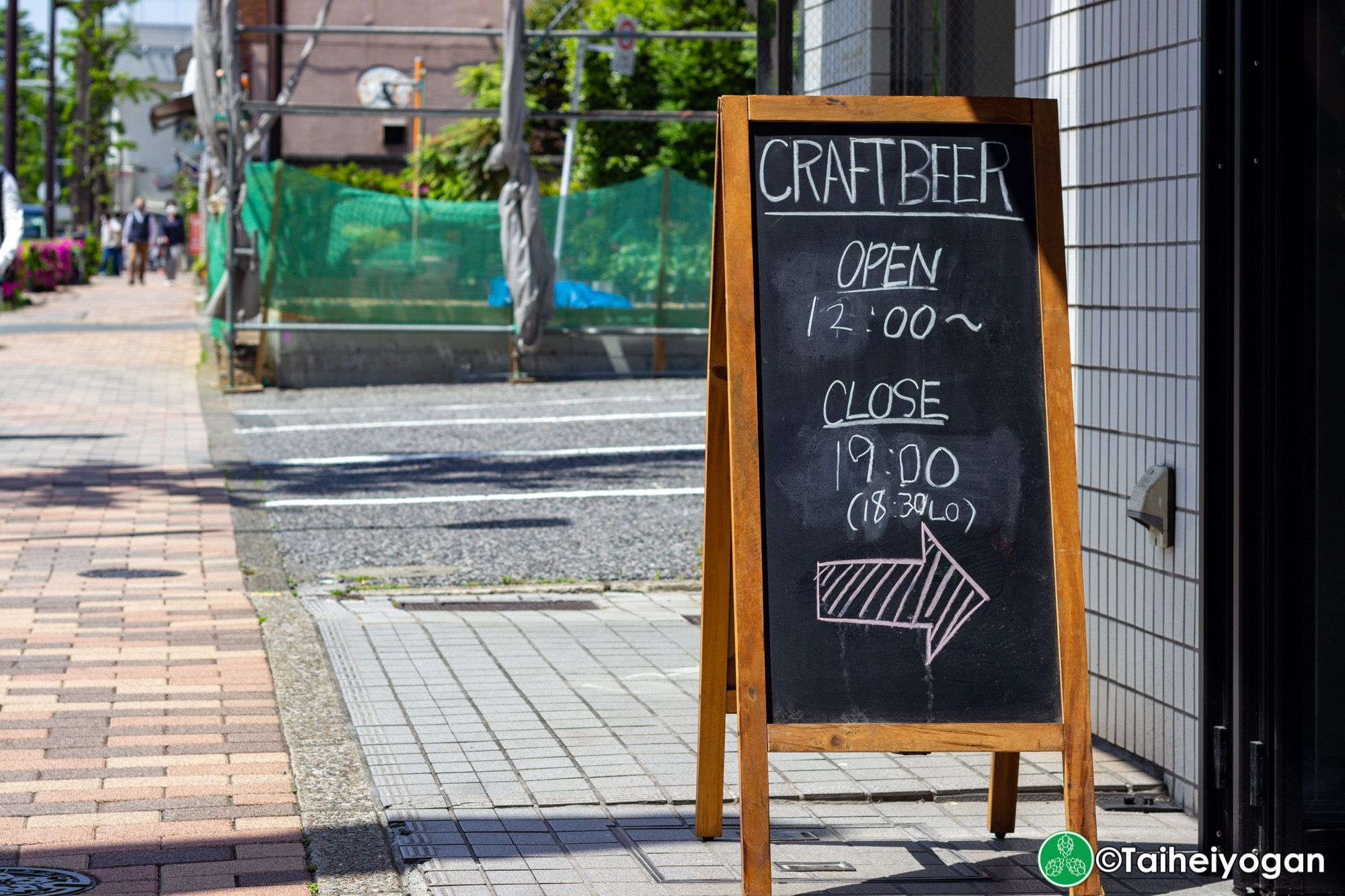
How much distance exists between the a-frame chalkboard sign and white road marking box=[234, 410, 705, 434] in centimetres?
992

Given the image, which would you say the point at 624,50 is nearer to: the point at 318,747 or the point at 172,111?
the point at 172,111

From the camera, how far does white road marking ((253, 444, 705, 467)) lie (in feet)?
37.4

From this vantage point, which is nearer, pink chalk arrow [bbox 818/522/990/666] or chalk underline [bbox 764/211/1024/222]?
pink chalk arrow [bbox 818/522/990/666]

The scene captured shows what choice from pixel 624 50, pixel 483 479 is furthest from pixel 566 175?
pixel 483 479

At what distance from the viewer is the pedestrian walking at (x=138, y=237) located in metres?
38.7

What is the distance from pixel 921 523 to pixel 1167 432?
1.04 m

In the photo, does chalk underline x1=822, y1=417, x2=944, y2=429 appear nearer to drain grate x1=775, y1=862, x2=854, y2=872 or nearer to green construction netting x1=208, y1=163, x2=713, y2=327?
drain grate x1=775, y1=862, x2=854, y2=872

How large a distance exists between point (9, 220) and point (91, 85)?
44749 millimetres

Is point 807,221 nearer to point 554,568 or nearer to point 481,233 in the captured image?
point 554,568

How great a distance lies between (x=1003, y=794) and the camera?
4.01 metres

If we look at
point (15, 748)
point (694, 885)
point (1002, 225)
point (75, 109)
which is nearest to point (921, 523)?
point (1002, 225)

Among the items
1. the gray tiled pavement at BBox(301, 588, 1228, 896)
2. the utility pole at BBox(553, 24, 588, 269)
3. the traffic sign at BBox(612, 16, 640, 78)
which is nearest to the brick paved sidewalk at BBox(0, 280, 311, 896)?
the gray tiled pavement at BBox(301, 588, 1228, 896)

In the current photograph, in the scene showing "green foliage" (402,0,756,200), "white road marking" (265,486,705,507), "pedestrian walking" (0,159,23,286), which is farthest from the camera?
"green foliage" (402,0,756,200)

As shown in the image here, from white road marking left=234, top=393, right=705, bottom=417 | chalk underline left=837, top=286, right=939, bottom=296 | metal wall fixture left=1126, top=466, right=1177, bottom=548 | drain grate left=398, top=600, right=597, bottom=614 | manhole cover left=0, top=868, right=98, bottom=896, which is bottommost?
manhole cover left=0, top=868, right=98, bottom=896
